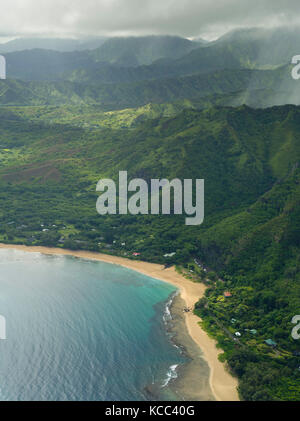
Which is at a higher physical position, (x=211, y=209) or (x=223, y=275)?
(x=211, y=209)

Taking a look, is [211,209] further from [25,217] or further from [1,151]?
[1,151]

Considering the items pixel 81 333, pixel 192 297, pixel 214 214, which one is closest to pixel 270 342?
pixel 192 297

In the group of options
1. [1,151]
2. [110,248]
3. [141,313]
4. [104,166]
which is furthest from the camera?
[1,151]

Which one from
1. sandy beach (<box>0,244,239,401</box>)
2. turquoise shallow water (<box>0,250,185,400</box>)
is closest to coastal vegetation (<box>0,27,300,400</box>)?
sandy beach (<box>0,244,239,401</box>)

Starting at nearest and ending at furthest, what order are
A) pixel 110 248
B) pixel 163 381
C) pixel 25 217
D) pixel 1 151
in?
pixel 163 381 → pixel 110 248 → pixel 25 217 → pixel 1 151

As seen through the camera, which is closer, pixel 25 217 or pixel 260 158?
pixel 25 217

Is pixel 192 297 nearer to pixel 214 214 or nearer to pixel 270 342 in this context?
pixel 270 342
